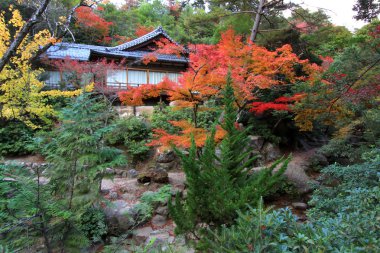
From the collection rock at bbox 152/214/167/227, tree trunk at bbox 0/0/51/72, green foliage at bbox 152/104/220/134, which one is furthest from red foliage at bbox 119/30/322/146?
green foliage at bbox 152/104/220/134

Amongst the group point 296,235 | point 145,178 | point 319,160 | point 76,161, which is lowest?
point 145,178

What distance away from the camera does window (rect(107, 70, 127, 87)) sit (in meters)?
14.4

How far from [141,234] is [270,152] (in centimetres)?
590

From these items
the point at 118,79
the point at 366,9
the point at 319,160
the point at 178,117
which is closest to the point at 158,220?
the point at 178,117

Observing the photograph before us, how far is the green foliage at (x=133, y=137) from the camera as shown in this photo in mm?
9719

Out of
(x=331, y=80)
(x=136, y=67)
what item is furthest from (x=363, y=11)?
(x=136, y=67)

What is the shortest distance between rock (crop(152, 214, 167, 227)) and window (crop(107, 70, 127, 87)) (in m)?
9.79

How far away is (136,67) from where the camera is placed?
15.1m

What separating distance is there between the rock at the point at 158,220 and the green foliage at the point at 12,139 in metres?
6.40

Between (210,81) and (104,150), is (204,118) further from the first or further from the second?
(104,150)

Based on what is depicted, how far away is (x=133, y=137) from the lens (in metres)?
10.6

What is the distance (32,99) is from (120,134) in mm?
3410

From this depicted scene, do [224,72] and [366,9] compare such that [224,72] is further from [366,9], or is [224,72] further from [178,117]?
[178,117]

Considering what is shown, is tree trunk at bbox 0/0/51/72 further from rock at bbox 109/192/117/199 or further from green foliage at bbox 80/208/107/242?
rock at bbox 109/192/117/199
